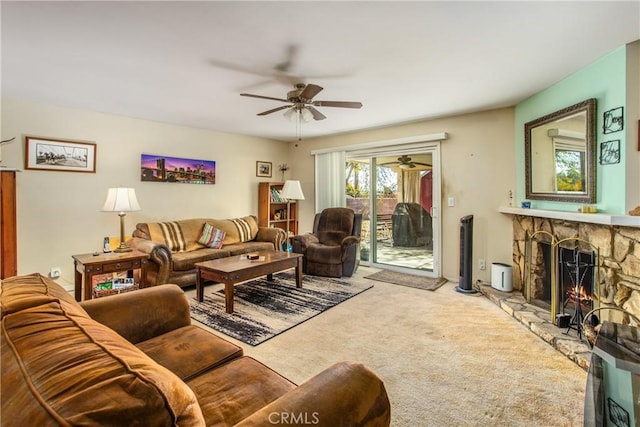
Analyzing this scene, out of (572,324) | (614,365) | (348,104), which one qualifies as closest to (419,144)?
(348,104)

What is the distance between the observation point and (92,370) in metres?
0.67

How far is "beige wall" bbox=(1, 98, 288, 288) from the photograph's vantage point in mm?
3488

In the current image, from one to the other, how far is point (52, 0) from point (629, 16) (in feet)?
11.6

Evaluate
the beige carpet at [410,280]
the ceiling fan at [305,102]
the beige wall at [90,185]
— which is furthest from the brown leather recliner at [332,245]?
the ceiling fan at [305,102]

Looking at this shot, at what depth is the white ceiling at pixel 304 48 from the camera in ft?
6.15

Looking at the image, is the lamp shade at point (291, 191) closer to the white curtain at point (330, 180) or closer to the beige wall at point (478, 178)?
the white curtain at point (330, 180)

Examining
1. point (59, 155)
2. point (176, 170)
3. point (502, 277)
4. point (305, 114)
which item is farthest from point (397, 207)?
point (59, 155)

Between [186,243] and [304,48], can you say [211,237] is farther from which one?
[304,48]

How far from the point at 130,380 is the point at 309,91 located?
248cm

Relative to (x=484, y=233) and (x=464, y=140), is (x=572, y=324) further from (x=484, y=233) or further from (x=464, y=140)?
(x=464, y=140)

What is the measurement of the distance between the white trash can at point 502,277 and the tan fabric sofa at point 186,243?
3.13 m

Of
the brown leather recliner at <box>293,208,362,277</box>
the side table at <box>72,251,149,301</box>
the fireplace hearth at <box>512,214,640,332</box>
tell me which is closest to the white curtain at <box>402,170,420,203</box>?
the brown leather recliner at <box>293,208,362,277</box>

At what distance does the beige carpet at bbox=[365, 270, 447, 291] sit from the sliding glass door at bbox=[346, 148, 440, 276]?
0.19 meters

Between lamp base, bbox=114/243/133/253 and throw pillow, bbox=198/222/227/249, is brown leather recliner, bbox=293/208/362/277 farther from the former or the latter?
lamp base, bbox=114/243/133/253
